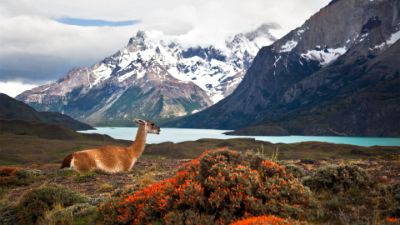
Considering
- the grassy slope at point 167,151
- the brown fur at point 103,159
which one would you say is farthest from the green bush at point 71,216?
the grassy slope at point 167,151

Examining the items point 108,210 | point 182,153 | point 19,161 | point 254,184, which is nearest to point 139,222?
point 108,210

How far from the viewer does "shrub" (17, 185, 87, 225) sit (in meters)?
10.5

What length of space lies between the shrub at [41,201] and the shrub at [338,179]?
6891 millimetres

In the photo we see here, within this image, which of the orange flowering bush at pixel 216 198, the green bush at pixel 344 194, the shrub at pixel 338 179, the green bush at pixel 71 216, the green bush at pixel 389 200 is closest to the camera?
the orange flowering bush at pixel 216 198

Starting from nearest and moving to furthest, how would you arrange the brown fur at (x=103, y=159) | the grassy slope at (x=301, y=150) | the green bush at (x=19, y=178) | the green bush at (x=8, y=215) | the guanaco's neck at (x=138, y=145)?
the green bush at (x=8, y=215)
the brown fur at (x=103, y=159)
the green bush at (x=19, y=178)
the guanaco's neck at (x=138, y=145)
the grassy slope at (x=301, y=150)

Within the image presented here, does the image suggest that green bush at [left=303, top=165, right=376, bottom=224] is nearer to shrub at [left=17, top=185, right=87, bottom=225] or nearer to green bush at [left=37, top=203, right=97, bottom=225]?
green bush at [left=37, top=203, right=97, bottom=225]

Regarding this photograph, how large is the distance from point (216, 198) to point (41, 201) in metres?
5.53

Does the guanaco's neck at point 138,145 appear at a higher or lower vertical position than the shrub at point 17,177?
higher

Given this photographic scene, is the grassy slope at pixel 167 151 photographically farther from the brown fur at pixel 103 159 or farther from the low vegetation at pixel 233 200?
the low vegetation at pixel 233 200

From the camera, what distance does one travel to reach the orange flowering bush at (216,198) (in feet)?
26.3

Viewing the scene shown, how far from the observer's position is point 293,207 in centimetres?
819

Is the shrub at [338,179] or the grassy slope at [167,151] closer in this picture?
the shrub at [338,179]

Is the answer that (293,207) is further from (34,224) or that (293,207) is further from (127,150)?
(127,150)

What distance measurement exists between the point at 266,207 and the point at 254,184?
22.9 inches
